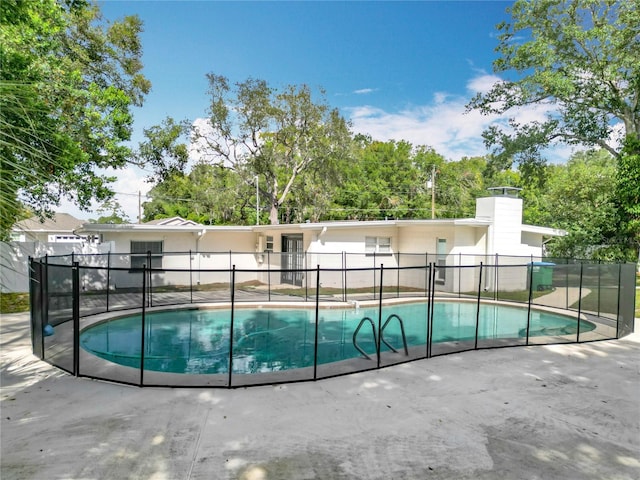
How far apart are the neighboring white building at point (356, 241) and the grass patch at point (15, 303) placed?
3.04 meters

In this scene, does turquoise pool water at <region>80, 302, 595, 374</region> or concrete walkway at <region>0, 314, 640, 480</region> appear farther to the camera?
turquoise pool water at <region>80, 302, 595, 374</region>

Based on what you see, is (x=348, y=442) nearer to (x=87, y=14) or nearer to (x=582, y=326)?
(x=582, y=326)

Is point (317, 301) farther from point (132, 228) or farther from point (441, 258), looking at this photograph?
point (132, 228)

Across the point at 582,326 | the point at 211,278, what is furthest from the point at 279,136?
the point at 582,326

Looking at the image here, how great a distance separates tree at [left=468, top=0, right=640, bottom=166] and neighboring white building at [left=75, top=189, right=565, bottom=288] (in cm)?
522

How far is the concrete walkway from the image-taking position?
3406 mm

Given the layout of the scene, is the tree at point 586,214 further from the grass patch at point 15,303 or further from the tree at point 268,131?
the grass patch at point 15,303

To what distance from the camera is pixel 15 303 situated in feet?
37.8

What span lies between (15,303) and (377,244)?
12.6 meters

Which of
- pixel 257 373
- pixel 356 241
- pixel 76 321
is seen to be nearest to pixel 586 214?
Result: pixel 356 241

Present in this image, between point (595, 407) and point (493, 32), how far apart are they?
19.8 meters

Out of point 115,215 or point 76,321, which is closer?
point 76,321

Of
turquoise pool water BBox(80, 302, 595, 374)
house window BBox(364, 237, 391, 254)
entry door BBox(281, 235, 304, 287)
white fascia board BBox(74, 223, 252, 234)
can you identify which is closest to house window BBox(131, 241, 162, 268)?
white fascia board BBox(74, 223, 252, 234)

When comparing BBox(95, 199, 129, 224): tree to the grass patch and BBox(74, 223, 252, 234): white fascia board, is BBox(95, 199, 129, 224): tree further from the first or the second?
the grass patch
